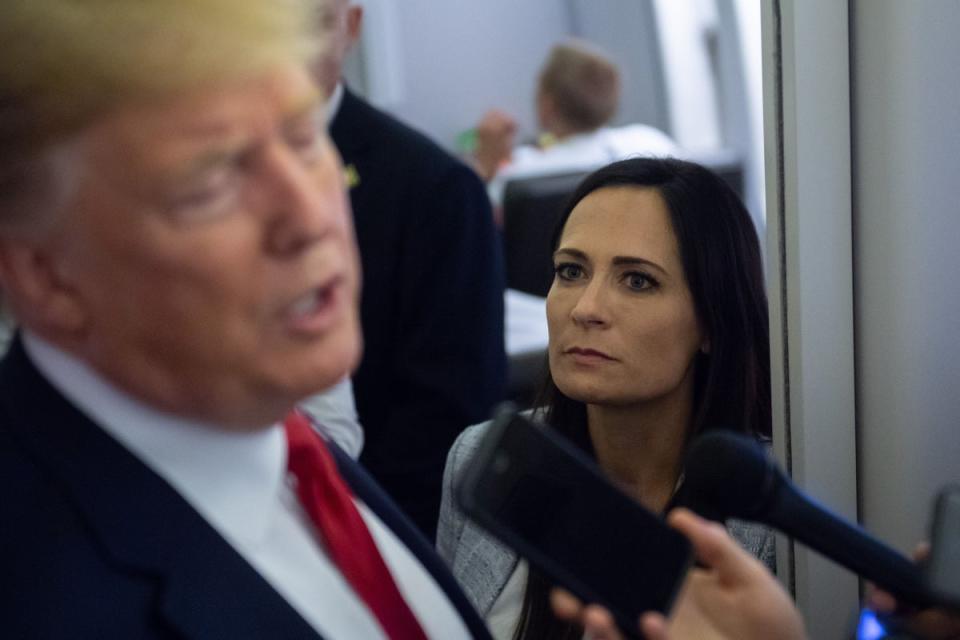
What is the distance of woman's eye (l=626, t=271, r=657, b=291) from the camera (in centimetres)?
156

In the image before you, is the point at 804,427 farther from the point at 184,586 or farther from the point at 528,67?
the point at 528,67

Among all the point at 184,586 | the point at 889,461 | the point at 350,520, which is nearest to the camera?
the point at 184,586

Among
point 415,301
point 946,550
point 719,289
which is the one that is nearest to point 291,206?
point 946,550

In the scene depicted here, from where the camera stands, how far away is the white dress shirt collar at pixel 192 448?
73 centimetres

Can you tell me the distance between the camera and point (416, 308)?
2.07 meters

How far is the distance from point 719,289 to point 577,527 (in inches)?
34.6

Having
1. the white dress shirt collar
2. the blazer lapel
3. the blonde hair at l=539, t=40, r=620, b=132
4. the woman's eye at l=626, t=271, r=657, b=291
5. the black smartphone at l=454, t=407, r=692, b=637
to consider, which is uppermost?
the white dress shirt collar

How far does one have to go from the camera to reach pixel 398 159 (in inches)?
82.4

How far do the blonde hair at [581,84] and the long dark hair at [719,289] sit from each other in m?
3.48

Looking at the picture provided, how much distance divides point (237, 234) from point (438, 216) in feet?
4.69

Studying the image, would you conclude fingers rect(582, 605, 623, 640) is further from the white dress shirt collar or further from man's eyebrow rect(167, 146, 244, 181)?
man's eyebrow rect(167, 146, 244, 181)

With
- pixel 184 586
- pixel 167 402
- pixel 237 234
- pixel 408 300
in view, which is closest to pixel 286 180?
pixel 237 234

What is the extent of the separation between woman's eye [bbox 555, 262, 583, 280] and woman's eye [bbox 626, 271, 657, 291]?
0.07 metres

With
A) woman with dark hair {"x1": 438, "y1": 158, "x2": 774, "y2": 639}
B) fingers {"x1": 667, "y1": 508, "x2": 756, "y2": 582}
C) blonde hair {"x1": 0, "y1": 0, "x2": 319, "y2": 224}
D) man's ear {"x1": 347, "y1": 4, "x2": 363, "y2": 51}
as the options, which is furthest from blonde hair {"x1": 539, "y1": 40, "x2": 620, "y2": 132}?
blonde hair {"x1": 0, "y1": 0, "x2": 319, "y2": 224}
